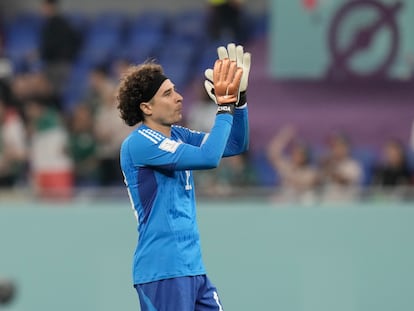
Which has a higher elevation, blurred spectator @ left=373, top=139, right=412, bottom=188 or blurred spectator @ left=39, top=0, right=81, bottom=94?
blurred spectator @ left=39, top=0, right=81, bottom=94

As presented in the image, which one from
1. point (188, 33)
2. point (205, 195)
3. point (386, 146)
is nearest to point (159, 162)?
point (205, 195)

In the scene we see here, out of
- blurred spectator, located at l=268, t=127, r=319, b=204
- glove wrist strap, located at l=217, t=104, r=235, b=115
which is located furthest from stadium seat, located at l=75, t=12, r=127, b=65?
glove wrist strap, located at l=217, t=104, r=235, b=115

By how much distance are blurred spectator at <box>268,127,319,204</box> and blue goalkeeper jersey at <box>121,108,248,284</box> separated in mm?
3772

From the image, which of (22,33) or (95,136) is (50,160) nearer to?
(95,136)

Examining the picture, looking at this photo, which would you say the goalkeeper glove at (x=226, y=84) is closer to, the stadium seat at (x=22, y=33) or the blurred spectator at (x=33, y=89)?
the blurred spectator at (x=33, y=89)

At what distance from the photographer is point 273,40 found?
39.3 feet

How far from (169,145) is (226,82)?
46 cm

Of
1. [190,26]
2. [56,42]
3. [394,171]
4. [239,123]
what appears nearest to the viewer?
[239,123]

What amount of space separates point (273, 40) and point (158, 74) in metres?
5.59

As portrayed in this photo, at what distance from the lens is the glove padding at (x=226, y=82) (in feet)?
20.8

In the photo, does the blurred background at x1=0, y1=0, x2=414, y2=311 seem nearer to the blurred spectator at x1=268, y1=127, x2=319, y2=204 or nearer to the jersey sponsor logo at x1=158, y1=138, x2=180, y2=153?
the blurred spectator at x1=268, y1=127, x2=319, y2=204

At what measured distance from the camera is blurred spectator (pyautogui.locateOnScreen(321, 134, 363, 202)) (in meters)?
10.0

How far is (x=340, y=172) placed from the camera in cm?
1022

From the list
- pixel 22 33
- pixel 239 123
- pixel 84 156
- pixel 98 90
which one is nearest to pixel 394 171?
pixel 84 156
